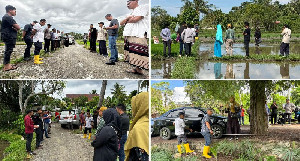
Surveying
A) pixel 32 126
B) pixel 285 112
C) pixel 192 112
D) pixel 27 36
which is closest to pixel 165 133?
pixel 192 112

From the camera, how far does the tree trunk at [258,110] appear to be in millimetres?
6793

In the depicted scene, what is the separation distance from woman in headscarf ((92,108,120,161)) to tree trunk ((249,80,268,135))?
4.41m

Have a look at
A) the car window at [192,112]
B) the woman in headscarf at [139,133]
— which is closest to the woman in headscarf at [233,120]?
the car window at [192,112]

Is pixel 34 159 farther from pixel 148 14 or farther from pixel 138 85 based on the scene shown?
pixel 148 14

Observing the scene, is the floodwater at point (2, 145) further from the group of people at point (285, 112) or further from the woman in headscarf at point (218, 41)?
the group of people at point (285, 112)

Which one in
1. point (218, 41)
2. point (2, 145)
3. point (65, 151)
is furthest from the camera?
point (218, 41)

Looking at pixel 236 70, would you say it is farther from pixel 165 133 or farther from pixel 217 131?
Result: pixel 165 133

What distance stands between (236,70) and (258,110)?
128 cm

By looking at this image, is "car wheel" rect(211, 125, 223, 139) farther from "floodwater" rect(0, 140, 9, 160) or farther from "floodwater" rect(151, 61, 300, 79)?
"floodwater" rect(0, 140, 9, 160)

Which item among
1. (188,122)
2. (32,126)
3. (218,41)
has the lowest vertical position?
(188,122)

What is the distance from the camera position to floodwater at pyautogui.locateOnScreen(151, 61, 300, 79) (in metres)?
5.95

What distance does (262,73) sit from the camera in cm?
620

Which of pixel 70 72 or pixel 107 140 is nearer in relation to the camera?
pixel 107 140

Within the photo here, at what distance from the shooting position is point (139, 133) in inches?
136
